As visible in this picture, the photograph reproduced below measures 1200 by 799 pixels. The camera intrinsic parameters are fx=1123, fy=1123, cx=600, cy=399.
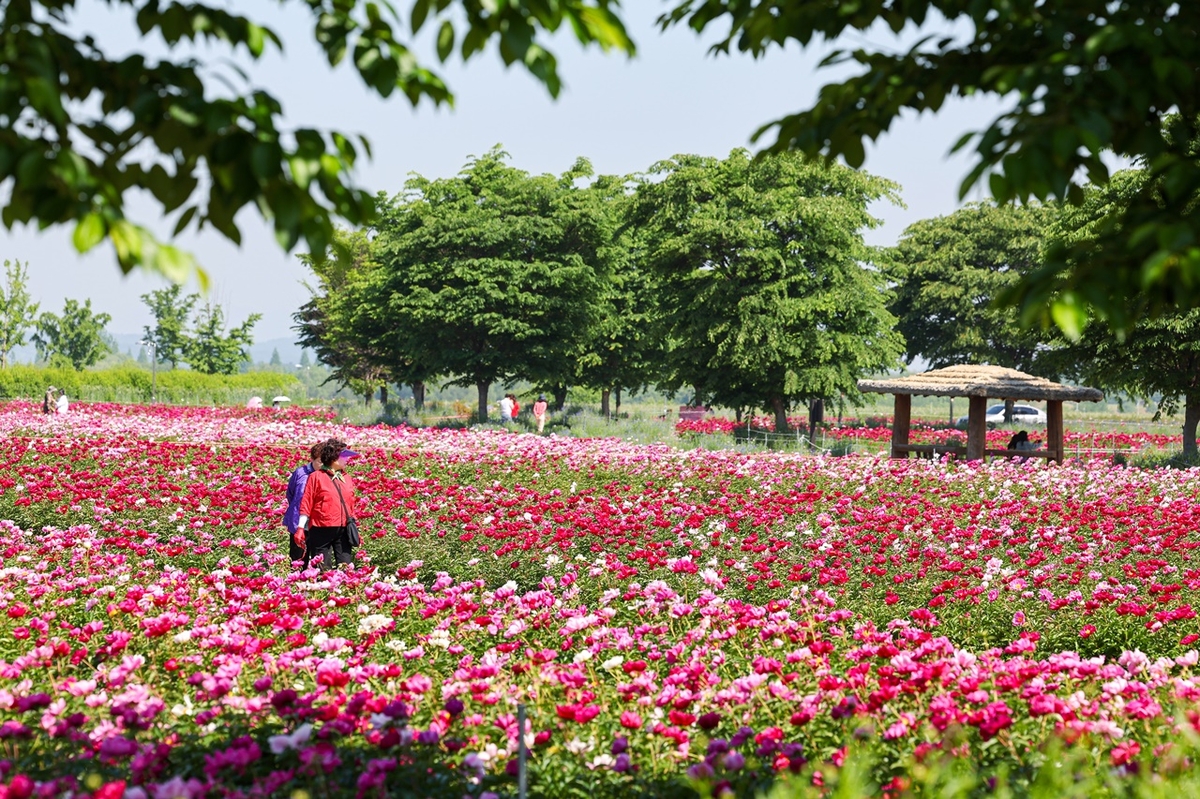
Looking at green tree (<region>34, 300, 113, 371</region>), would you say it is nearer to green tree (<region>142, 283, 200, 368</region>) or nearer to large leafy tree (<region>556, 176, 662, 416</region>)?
green tree (<region>142, 283, 200, 368</region>)

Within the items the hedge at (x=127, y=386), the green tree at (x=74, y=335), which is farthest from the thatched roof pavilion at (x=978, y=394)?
the green tree at (x=74, y=335)

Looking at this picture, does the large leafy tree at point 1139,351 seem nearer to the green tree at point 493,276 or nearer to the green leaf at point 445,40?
the green tree at point 493,276

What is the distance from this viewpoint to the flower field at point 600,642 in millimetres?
4445

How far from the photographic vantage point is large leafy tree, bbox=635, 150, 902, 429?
30.1 m

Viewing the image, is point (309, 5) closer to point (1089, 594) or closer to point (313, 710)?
point (313, 710)

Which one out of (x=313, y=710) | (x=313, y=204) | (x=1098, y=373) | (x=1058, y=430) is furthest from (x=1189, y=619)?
(x=1098, y=373)

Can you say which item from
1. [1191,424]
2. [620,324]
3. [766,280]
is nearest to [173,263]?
[1191,424]

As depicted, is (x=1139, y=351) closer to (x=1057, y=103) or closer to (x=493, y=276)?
(x=493, y=276)

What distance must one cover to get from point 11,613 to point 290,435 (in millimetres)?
19717

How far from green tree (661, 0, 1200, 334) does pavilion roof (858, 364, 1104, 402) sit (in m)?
18.3

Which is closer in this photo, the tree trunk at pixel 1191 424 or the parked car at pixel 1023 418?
the tree trunk at pixel 1191 424

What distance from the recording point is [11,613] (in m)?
6.25

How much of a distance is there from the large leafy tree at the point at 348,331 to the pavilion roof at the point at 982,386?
20502 mm

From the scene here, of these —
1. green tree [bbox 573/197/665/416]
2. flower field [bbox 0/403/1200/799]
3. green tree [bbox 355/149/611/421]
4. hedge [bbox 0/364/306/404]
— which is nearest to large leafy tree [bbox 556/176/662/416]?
green tree [bbox 573/197/665/416]
